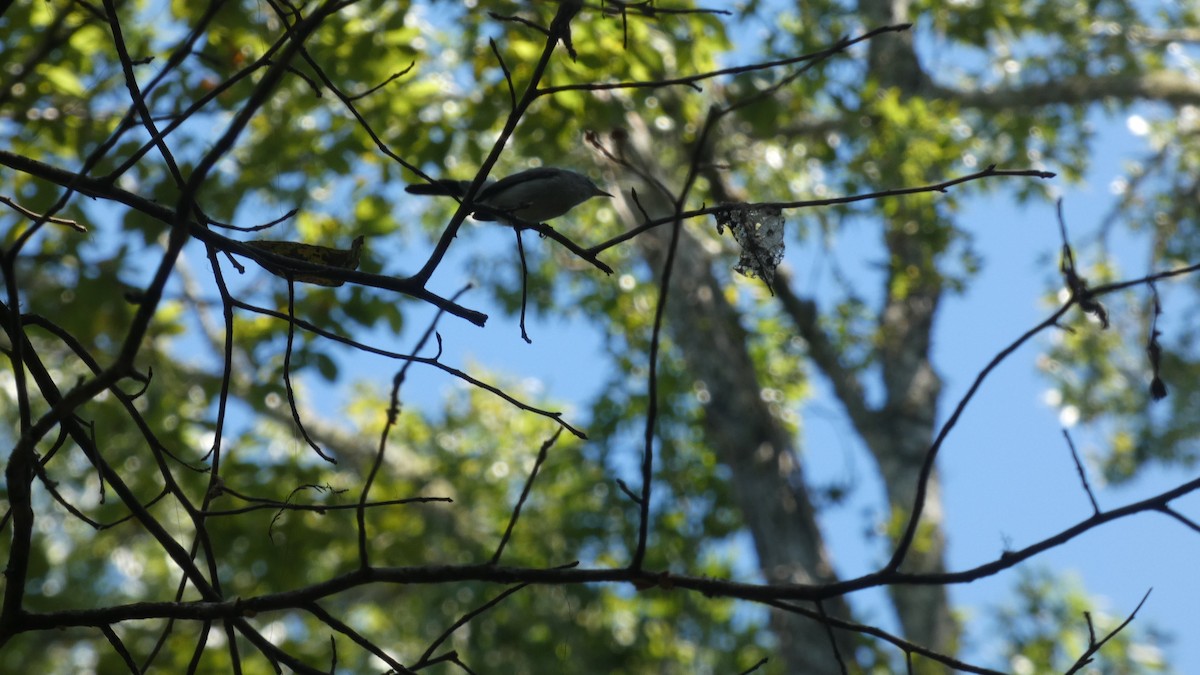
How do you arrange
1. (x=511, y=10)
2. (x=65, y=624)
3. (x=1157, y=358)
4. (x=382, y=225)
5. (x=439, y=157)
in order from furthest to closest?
(x=382, y=225), (x=439, y=157), (x=511, y=10), (x=1157, y=358), (x=65, y=624)

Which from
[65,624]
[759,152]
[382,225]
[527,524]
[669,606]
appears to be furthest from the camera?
[527,524]

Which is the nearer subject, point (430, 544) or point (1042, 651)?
point (1042, 651)

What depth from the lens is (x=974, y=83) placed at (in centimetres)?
988

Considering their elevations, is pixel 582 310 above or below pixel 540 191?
above

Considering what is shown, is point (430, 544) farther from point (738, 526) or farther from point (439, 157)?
point (439, 157)

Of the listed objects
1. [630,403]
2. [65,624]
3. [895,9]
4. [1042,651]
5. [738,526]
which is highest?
[895,9]

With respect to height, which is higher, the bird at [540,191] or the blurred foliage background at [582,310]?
the blurred foliage background at [582,310]

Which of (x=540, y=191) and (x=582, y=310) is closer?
(x=540, y=191)

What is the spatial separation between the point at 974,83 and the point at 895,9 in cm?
178

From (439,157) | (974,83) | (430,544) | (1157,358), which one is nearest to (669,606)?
(430,544)

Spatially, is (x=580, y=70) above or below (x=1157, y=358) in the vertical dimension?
above

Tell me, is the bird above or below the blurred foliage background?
below

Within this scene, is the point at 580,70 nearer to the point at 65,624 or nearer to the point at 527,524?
the point at 65,624

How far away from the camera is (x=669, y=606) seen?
7641mm
